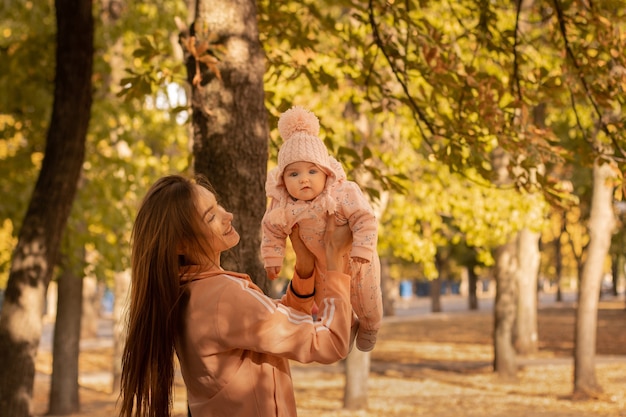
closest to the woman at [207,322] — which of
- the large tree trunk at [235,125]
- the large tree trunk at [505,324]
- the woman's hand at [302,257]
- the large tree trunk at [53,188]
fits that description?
Answer: the woman's hand at [302,257]

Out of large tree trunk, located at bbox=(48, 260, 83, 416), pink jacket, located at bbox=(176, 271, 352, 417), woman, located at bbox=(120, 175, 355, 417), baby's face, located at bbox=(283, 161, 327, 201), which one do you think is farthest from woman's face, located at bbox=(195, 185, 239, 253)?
large tree trunk, located at bbox=(48, 260, 83, 416)

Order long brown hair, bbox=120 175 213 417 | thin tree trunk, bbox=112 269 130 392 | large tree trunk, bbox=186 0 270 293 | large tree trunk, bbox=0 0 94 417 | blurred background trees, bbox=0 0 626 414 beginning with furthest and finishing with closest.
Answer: thin tree trunk, bbox=112 269 130 392 → large tree trunk, bbox=0 0 94 417 → blurred background trees, bbox=0 0 626 414 → large tree trunk, bbox=186 0 270 293 → long brown hair, bbox=120 175 213 417

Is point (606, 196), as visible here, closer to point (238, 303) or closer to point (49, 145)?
point (49, 145)

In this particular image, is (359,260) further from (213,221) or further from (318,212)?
(213,221)

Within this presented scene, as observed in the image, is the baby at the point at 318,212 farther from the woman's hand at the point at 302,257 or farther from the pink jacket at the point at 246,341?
the pink jacket at the point at 246,341

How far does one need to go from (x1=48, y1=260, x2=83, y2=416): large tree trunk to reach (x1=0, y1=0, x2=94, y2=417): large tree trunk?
6.54 meters

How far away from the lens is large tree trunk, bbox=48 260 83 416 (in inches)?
628

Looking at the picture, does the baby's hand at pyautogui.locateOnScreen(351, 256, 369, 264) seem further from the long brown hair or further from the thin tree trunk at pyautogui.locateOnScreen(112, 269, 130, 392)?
the thin tree trunk at pyautogui.locateOnScreen(112, 269, 130, 392)

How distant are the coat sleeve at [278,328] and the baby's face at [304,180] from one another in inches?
17.5

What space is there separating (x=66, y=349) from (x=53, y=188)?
7244mm

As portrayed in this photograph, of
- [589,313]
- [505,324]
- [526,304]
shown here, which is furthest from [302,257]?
[526,304]

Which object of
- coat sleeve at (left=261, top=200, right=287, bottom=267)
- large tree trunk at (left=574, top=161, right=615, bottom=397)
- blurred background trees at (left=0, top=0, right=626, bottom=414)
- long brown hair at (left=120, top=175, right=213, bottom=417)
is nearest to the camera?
long brown hair at (left=120, top=175, right=213, bottom=417)

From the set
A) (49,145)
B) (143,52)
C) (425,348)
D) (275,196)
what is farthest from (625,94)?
(425,348)

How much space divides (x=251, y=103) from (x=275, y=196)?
6.11 feet
